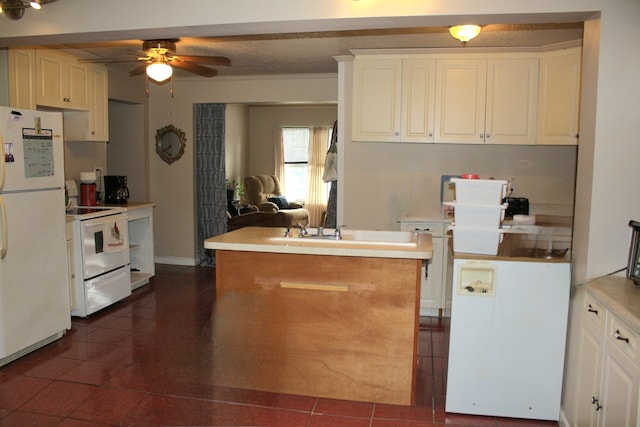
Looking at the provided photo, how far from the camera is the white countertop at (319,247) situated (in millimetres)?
2695

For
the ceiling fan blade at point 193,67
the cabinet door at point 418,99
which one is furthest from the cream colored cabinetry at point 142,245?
the cabinet door at point 418,99

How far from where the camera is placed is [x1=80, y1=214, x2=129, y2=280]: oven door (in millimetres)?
4340

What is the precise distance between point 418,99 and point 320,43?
3.26ft

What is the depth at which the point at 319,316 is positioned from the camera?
113 inches

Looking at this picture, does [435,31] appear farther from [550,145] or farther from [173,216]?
[173,216]

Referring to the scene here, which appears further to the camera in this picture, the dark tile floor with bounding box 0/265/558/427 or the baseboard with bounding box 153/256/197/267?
the baseboard with bounding box 153/256/197/267

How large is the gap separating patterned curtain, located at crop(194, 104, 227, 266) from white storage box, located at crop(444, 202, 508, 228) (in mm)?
4355

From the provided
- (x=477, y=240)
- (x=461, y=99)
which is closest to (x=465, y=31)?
(x=461, y=99)

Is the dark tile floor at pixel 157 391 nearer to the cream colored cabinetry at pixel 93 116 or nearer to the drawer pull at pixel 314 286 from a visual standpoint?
the drawer pull at pixel 314 286

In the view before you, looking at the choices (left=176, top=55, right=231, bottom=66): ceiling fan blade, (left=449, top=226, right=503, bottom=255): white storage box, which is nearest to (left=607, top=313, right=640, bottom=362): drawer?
(left=449, top=226, right=503, bottom=255): white storage box

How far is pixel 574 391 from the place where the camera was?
2.48 m

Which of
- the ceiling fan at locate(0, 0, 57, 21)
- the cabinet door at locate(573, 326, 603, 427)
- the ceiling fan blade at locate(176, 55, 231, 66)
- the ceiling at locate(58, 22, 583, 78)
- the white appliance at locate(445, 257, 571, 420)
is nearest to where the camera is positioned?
the cabinet door at locate(573, 326, 603, 427)

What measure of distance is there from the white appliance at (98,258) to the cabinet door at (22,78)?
100 centimetres

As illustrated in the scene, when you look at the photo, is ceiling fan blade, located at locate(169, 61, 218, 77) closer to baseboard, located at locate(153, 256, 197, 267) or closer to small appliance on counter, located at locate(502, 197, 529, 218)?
small appliance on counter, located at locate(502, 197, 529, 218)
